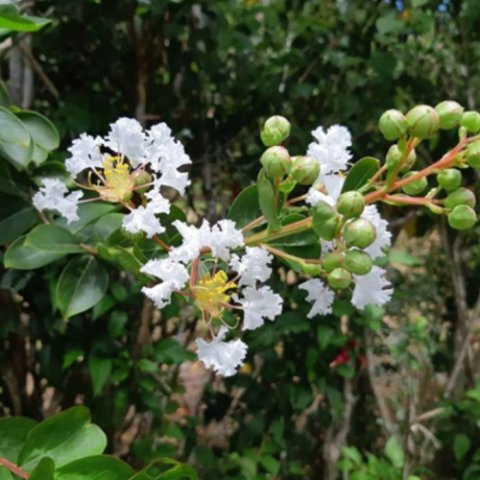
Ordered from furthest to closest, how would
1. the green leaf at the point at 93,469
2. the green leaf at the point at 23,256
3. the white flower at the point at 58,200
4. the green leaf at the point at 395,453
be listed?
the green leaf at the point at 395,453 → the green leaf at the point at 23,256 → the white flower at the point at 58,200 → the green leaf at the point at 93,469

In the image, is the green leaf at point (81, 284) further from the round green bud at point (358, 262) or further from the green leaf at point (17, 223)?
the round green bud at point (358, 262)

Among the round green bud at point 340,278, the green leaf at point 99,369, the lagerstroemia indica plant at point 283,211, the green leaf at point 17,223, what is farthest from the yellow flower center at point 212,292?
the green leaf at point 99,369

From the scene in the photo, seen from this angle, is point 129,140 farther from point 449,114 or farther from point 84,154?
point 449,114

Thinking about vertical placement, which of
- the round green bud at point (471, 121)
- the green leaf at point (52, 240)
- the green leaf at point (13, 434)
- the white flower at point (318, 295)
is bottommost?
the green leaf at point (13, 434)

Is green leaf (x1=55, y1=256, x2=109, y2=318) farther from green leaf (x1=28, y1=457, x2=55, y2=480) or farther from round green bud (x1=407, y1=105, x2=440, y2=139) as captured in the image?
round green bud (x1=407, y1=105, x2=440, y2=139)

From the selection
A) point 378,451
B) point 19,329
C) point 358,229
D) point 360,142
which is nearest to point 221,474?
point 378,451

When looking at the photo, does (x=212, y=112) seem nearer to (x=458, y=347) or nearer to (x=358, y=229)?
(x=458, y=347)

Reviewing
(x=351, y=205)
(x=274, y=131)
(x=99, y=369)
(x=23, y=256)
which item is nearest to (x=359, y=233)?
(x=351, y=205)
